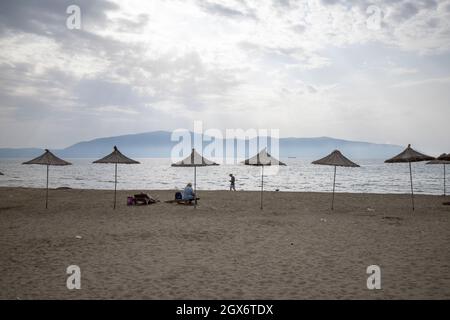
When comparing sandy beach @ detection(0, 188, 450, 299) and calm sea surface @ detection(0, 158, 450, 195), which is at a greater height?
calm sea surface @ detection(0, 158, 450, 195)

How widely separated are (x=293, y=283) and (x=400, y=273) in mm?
2578

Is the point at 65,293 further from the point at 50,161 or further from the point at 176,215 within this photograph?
the point at 50,161

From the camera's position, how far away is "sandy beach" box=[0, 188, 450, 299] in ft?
20.8

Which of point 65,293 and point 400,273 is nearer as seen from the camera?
point 65,293

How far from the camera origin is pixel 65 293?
6105mm

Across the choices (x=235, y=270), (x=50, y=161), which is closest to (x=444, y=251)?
(x=235, y=270)

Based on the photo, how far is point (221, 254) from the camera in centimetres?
877

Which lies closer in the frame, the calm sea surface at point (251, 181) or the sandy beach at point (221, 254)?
the sandy beach at point (221, 254)

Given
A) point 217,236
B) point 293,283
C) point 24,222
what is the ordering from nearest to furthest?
1. point 293,283
2. point 217,236
3. point 24,222

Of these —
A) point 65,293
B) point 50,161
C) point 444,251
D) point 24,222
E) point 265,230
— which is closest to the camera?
point 65,293

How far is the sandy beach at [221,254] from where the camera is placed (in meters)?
6.33

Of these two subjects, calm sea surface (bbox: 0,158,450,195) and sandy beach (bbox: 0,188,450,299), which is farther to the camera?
calm sea surface (bbox: 0,158,450,195)

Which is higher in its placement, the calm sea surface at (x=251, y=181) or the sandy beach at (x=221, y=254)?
the calm sea surface at (x=251, y=181)

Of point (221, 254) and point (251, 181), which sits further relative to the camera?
point (251, 181)
